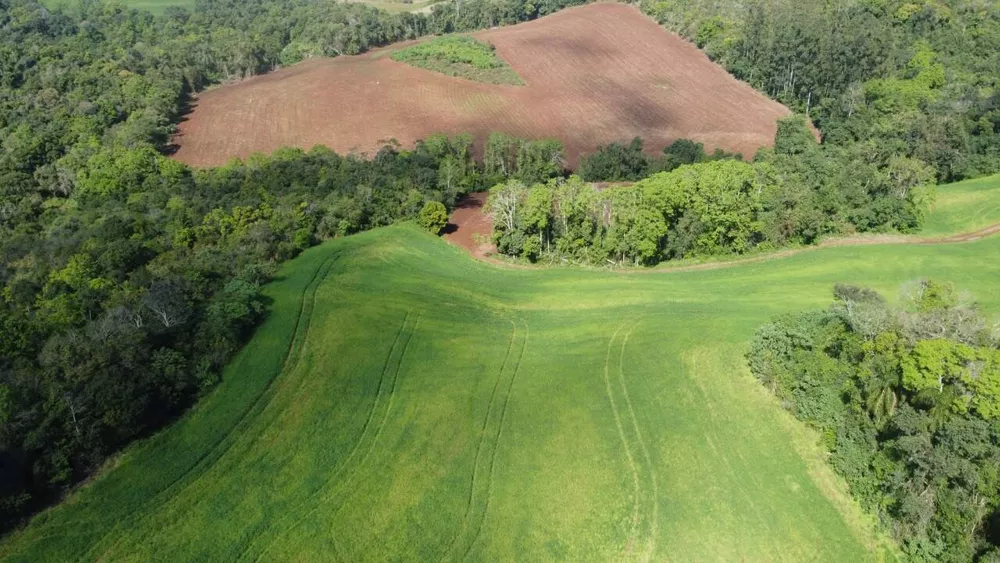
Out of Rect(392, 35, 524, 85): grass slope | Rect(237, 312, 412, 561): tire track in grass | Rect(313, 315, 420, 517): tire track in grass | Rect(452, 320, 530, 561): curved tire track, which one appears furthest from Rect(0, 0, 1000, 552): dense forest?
Rect(392, 35, 524, 85): grass slope

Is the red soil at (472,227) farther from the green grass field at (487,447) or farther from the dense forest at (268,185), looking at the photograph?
the green grass field at (487,447)

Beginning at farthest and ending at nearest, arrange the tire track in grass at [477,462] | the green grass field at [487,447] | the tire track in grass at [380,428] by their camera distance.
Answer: the tire track in grass at [380,428] < the tire track in grass at [477,462] < the green grass field at [487,447]

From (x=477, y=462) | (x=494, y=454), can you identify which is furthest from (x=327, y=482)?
(x=494, y=454)

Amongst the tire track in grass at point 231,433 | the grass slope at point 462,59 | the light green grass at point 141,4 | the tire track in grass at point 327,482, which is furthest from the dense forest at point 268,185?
the light green grass at point 141,4

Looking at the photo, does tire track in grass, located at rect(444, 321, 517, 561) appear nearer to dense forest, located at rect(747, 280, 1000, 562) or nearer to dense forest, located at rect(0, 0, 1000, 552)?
dense forest, located at rect(747, 280, 1000, 562)

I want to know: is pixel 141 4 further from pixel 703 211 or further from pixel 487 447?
pixel 487 447
